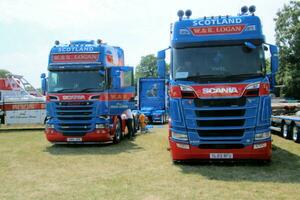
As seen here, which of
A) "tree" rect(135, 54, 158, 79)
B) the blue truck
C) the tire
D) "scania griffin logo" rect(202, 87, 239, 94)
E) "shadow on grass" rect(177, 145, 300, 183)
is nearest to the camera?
"shadow on grass" rect(177, 145, 300, 183)

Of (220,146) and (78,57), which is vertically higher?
(78,57)

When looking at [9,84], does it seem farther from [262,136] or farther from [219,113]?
[262,136]

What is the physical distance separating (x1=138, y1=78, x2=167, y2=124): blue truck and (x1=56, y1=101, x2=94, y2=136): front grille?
1521 cm

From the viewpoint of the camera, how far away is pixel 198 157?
1120cm

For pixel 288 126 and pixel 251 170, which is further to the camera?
pixel 288 126

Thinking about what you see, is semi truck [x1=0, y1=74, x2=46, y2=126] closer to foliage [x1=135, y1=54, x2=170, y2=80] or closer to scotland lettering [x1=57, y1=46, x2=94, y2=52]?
scotland lettering [x1=57, y1=46, x2=94, y2=52]

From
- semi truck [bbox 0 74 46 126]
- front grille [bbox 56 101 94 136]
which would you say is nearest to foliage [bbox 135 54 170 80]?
semi truck [bbox 0 74 46 126]

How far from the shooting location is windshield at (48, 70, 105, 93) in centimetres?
1597

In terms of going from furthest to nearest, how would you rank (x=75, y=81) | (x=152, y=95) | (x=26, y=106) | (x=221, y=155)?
1. (x=152, y=95)
2. (x=26, y=106)
3. (x=75, y=81)
4. (x=221, y=155)

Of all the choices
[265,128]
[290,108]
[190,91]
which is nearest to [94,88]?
[190,91]

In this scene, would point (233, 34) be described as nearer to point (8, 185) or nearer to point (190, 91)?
point (190, 91)

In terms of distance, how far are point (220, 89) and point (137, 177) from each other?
9.12 ft

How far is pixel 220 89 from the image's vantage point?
10.7m

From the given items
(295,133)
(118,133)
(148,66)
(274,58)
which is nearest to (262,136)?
(274,58)
